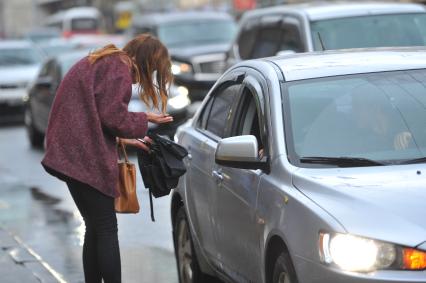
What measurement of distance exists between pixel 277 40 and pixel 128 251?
4433mm

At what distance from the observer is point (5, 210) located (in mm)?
11617

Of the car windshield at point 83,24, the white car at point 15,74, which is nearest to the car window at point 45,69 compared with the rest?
the white car at point 15,74

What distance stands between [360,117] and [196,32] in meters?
17.9

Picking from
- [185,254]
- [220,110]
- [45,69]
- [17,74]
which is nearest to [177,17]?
[17,74]

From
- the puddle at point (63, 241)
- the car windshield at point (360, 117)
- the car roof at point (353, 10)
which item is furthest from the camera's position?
the car roof at point (353, 10)

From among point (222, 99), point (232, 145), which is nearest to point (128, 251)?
point (222, 99)

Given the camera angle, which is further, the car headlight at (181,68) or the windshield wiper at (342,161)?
the car headlight at (181,68)

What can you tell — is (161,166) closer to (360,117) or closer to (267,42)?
(360,117)

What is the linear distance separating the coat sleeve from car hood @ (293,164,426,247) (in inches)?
42.2

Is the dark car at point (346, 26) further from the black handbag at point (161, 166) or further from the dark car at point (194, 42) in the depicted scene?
the dark car at point (194, 42)

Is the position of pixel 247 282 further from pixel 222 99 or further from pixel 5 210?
pixel 5 210

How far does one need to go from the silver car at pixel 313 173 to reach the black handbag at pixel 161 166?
0.25 meters

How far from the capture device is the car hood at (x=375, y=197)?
454 cm

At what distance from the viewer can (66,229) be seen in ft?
33.3
